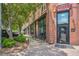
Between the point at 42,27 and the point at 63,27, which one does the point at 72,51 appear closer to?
the point at 63,27

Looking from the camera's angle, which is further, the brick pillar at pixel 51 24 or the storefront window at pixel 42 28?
the storefront window at pixel 42 28

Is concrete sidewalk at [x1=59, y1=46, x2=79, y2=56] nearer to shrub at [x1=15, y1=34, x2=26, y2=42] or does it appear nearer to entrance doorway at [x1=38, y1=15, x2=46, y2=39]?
shrub at [x1=15, y1=34, x2=26, y2=42]

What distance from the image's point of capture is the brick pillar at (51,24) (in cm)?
902

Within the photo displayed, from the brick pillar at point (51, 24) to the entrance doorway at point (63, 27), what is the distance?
0.90 feet

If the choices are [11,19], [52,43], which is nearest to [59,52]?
[52,43]

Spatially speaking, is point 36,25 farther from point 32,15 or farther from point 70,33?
point 70,33

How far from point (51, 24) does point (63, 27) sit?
78 centimetres

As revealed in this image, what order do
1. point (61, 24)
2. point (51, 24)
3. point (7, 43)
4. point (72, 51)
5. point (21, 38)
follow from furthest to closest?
point (51, 24) → point (61, 24) → point (21, 38) → point (7, 43) → point (72, 51)

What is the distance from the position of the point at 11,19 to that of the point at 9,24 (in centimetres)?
25

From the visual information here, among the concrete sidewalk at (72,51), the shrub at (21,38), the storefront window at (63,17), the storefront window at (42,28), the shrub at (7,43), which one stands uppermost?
the storefront window at (63,17)

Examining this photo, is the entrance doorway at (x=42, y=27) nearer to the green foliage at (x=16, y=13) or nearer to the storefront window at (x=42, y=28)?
the storefront window at (x=42, y=28)

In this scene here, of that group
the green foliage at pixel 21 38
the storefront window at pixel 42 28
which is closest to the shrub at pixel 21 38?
the green foliage at pixel 21 38

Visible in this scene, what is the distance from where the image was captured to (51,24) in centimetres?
942

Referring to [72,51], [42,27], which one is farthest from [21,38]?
[72,51]
